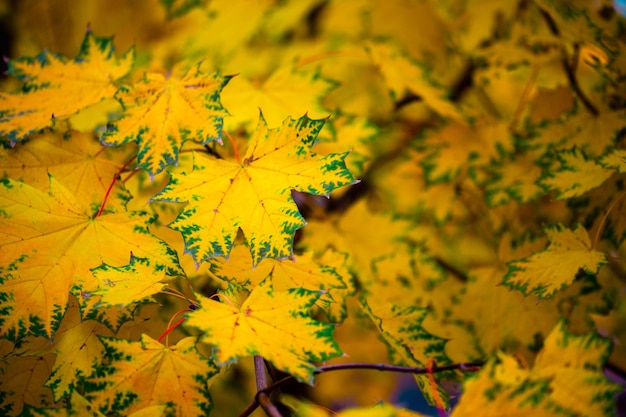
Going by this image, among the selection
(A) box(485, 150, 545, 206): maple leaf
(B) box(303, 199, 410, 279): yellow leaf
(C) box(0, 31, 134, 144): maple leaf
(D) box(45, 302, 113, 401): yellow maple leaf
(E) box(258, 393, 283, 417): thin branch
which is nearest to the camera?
(E) box(258, 393, 283, 417): thin branch

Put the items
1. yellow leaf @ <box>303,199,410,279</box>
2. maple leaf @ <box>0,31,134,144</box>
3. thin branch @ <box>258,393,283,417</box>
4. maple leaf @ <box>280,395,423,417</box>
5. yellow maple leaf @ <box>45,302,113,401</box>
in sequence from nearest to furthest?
maple leaf @ <box>280,395,423,417</box> < thin branch @ <box>258,393,283,417</box> < yellow maple leaf @ <box>45,302,113,401</box> < maple leaf @ <box>0,31,134,144</box> < yellow leaf @ <box>303,199,410,279</box>

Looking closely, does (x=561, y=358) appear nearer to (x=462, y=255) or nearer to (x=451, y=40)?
(x=462, y=255)

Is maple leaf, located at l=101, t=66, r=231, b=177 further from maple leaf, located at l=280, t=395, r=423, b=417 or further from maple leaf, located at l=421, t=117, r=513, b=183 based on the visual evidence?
maple leaf, located at l=421, t=117, r=513, b=183

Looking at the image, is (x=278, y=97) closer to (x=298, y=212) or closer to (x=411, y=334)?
(x=298, y=212)

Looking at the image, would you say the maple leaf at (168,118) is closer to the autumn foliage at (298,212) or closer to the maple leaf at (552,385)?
the autumn foliage at (298,212)

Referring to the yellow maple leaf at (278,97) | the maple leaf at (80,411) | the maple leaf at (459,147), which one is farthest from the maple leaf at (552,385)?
the maple leaf at (459,147)

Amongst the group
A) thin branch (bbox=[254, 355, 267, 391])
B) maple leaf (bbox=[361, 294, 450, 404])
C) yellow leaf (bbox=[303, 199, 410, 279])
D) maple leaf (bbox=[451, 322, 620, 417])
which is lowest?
maple leaf (bbox=[451, 322, 620, 417])

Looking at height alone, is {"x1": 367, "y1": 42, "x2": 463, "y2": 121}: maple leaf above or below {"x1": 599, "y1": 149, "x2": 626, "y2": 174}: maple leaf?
above

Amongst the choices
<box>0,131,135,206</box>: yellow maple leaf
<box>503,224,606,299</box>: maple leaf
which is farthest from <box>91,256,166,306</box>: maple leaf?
<box>503,224,606,299</box>: maple leaf
